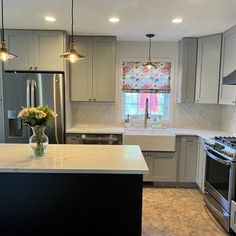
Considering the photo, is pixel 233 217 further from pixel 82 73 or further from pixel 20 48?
pixel 20 48

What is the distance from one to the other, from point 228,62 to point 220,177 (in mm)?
1753

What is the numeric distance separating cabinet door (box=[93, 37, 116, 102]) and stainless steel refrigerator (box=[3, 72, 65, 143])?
2.12 ft

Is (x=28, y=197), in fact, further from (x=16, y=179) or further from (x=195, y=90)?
(x=195, y=90)

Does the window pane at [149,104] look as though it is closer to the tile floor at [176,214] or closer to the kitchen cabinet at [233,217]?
the tile floor at [176,214]

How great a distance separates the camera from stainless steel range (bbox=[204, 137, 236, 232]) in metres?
2.62

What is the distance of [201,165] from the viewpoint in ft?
11.8

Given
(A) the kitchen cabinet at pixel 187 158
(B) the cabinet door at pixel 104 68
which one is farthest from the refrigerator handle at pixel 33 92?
(A) the kitchen cabinet at pixel 187 158

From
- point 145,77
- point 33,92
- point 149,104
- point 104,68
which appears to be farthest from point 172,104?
point 33,92

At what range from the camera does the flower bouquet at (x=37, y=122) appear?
7.05 feet

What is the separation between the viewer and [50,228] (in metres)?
2.10

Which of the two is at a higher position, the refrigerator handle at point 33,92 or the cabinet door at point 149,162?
the refrigerator handle at point 33,92

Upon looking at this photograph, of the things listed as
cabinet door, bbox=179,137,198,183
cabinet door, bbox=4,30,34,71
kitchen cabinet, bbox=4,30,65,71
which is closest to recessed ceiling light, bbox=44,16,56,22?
kitchen cabinet, bbox=4,30,65,71

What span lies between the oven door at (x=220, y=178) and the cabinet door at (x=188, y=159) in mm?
566

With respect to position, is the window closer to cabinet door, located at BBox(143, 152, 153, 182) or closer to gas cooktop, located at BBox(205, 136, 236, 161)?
cabinet door, located at BBox(143, 152, 153, 182)
